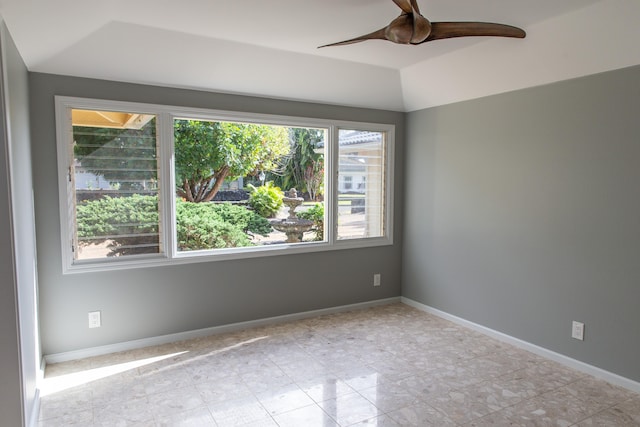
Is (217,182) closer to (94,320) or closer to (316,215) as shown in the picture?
(316,215)

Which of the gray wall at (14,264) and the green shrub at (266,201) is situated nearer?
the gray wall at (14,264)

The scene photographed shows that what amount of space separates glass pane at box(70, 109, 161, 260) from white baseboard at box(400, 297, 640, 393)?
2872 millimetres

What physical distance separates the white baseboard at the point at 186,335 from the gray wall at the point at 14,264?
68 centimetres

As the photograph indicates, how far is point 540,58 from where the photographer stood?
10.00 ft

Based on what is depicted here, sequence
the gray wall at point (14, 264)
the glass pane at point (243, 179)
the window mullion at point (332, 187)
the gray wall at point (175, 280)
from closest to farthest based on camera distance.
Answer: the gray wall at point (14, 264) → the gray wall at point (175, 280) → the window mullion at point (332, 187) → the glass pane at point (243, 179)

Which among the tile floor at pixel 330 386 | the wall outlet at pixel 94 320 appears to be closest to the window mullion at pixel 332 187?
the tile floor at pixel 330 386

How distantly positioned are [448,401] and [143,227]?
2.63 meters

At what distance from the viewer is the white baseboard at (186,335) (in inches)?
127

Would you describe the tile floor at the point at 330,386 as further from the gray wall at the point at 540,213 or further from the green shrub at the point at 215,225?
the green shrub at the point at 215,225

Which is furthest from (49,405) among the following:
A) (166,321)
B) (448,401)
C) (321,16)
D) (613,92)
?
(613,92)

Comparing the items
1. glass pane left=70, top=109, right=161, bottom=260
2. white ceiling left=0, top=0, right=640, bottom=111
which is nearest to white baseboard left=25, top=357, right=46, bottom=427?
glass pane left=70, top=109, right=161, bottom=260

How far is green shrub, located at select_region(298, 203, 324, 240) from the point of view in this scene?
16.5 feet

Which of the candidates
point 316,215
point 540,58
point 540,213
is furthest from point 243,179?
point 540,58

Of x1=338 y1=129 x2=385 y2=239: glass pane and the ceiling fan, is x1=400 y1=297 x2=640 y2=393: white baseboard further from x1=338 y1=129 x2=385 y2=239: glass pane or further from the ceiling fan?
the ceiling fan
